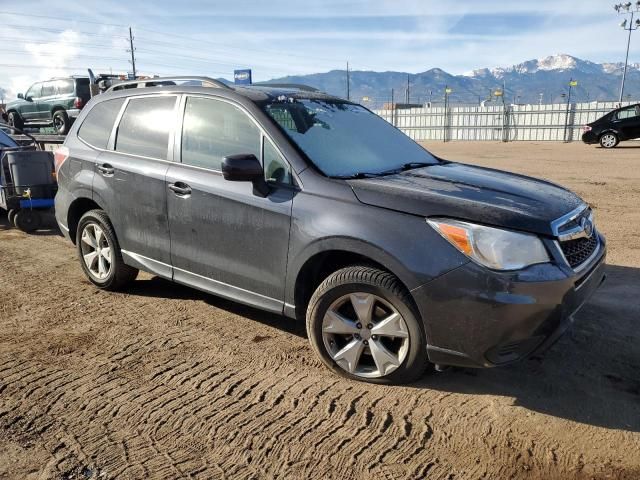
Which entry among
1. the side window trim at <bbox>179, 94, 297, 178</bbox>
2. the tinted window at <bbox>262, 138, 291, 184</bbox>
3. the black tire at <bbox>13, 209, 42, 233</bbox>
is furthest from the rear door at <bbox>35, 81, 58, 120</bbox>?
the tinted window at <bbox>262, 138, 291, 184</bbox>

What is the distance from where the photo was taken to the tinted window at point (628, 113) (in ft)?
68.0

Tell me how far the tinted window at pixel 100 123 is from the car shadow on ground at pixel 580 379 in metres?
3.50

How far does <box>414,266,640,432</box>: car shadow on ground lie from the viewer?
291 cm

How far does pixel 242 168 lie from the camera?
3.28 metres

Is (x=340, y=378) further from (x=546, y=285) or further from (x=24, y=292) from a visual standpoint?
(x=24, y=292)

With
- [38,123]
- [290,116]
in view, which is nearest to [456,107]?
[38,123]

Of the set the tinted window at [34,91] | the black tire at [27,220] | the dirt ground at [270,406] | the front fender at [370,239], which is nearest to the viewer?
the dirt ground at [270,406]

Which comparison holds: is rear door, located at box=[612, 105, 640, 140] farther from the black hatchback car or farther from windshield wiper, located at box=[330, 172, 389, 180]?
windshield wiper, located at box=[330, 172, 389, 180]

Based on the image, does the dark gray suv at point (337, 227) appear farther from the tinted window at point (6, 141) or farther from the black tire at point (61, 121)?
the black tire at point (61, 121)

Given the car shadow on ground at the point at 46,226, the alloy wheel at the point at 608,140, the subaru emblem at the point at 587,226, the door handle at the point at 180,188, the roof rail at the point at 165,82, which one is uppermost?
the roof rail at the point at 165,82

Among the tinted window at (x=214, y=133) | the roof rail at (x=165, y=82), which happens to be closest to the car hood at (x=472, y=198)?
the tinted window at (x=214, y=133)

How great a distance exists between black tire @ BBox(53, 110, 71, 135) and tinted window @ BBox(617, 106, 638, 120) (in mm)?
20849

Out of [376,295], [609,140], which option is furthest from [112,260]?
[609,140]

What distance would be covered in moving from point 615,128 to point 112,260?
22.5 m
